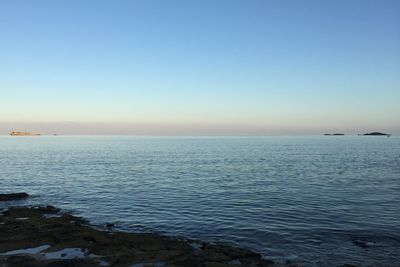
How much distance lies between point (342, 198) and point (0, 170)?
59047 millimetres

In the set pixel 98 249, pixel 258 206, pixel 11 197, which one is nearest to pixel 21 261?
pixel 98 249

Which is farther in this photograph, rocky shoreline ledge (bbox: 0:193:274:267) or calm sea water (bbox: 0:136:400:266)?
calm sea water (bbox: 0:136:400:266)

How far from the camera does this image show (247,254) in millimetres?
20141

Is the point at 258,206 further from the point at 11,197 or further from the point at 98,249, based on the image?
the point at 11,197

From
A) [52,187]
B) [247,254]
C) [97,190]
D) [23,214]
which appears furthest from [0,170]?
[247,254]

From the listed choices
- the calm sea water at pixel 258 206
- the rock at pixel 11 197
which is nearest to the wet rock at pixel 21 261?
the calm sea water at pixel 258 206

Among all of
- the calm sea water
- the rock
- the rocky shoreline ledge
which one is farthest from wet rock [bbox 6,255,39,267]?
the rock

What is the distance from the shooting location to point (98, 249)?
2020 centimetres

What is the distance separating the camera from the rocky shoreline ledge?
717 inches

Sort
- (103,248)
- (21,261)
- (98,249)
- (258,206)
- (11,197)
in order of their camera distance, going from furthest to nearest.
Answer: (11,197) < (258,206) < (103,248) < (98,249) < (21,261)

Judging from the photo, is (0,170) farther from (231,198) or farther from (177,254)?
(177,254)

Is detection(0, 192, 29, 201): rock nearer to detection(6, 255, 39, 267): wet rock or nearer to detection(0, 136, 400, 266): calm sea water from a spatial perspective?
detection(0, 136, 400, 266): calm sea water

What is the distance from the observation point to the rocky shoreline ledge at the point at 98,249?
18.2 m

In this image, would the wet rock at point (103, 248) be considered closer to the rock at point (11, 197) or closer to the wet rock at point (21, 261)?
the wet rock at point (21, 261)
